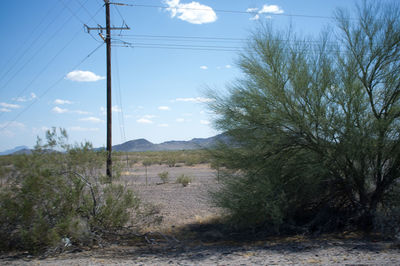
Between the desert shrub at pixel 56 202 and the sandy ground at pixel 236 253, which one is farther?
the desert shrub at pixel 56 202

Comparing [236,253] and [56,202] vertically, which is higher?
[56,202]

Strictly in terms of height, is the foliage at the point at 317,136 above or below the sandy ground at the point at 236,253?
above

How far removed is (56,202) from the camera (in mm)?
9352

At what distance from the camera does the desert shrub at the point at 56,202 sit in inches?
357

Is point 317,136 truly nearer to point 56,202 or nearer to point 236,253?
point 236,253

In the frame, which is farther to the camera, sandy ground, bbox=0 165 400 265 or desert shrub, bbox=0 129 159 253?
desert shrub, bbox=0 129 159 253

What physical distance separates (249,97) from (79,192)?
548cm

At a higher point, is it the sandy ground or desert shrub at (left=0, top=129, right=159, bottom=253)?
desert shrub at (left=0, top=129, right=159, bottom=253)

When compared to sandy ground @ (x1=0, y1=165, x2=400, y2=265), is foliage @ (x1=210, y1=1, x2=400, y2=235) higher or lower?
higher

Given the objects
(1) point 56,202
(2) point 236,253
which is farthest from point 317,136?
(1) point 56,202

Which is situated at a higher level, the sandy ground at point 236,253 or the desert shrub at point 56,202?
the desert shrub at point 56,202

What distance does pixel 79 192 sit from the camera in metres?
9.77

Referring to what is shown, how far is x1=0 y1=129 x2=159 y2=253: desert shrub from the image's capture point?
9062 millimetres

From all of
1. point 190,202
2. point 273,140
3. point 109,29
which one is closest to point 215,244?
point 273,140
